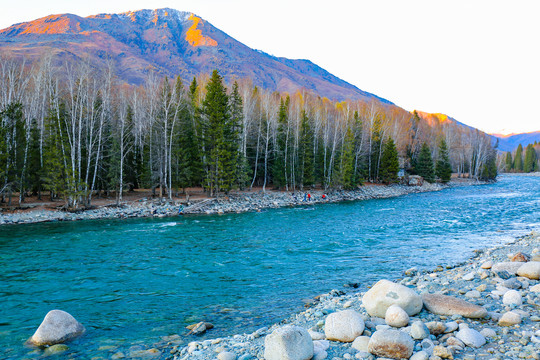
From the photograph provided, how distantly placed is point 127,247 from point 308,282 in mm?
9230

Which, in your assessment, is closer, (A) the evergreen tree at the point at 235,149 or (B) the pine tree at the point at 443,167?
(A) the evergreen tree at the point at 235,149

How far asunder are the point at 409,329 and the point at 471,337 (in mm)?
868

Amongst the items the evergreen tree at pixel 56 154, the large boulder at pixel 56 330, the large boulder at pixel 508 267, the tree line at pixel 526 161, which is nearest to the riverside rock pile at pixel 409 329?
the large boulder at pixel 508 267

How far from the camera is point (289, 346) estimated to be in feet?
15.1

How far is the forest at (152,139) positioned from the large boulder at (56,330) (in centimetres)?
2031

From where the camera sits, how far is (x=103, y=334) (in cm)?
689

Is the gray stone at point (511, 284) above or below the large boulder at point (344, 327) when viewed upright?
above

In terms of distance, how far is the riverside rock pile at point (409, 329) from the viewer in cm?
459

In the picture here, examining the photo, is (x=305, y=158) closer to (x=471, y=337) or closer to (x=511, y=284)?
(x=511, y=284)

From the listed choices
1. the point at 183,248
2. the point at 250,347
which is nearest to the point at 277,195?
the point at 183,248

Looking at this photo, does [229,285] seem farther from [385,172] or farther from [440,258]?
[385,172]

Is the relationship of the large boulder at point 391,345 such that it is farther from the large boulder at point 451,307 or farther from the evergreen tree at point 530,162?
the evergreen tree at point 530,162

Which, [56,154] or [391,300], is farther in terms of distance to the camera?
[56,154]

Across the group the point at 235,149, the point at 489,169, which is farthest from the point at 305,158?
the point at 489,169
